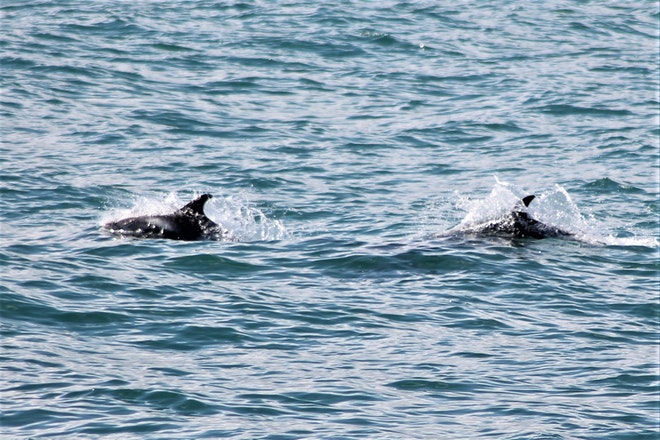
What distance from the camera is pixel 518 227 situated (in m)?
16.8

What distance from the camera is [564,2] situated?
127ft

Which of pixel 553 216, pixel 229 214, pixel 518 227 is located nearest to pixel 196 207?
pixel 229 214

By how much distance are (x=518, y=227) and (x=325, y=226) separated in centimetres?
276

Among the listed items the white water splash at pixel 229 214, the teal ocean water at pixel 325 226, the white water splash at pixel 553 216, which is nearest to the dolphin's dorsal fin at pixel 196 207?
the white water splash at pixel 229 214

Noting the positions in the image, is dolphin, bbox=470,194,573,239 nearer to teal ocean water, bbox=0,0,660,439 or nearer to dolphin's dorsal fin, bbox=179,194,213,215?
teal ocean water, bbox=0,0,660,439

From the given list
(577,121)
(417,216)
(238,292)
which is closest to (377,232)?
(417,216)

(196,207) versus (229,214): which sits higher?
(196,207)

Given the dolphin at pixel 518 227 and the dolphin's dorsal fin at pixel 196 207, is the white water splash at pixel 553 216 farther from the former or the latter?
the dolphin's dorsal fin at pixel 196 207

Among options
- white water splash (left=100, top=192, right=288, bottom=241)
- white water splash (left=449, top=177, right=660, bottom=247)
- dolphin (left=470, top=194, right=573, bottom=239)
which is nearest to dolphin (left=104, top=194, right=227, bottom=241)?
white water splash (left=100, top=192, right=288, bottom=241)

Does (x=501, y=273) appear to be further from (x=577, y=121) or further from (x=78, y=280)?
(x=577, y=121)

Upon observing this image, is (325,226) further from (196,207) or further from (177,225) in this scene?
(177,225)

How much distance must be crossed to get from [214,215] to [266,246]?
1.73 m

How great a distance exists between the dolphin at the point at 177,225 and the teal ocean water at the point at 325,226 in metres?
0.33

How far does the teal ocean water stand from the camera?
34.7 ft
